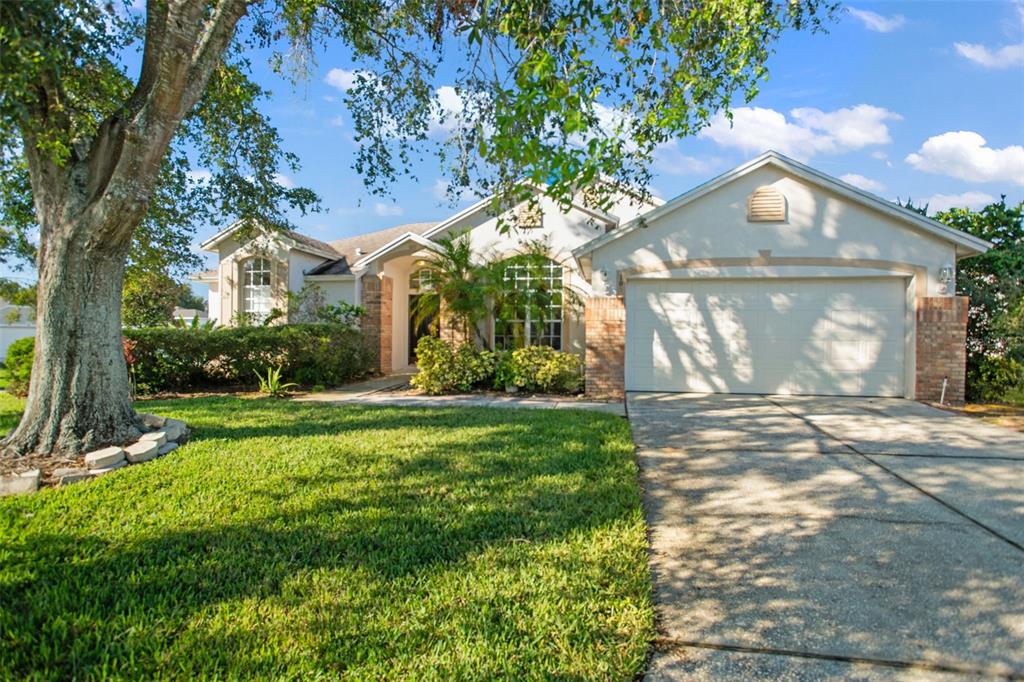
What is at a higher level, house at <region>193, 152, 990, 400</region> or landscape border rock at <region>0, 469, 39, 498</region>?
house at <region>193, 152, 990, 400</region>

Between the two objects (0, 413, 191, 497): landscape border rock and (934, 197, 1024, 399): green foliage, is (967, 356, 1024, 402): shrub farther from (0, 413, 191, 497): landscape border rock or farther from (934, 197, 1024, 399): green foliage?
(0, 413, 191, 497): landscape border rock

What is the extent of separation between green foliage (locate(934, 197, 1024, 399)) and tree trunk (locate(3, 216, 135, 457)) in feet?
45.6

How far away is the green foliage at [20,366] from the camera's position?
424 inches

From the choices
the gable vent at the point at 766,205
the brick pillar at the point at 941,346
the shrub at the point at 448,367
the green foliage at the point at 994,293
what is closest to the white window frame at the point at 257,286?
the shrub at the point at 448,367

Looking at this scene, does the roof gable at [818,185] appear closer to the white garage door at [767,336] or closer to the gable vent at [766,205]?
the gable vent at [766,205]

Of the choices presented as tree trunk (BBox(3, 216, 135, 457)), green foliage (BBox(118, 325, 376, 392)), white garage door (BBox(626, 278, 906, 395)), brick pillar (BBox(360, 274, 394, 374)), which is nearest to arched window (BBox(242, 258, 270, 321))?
brick pillar (BBox(360, 274, 394, 374))

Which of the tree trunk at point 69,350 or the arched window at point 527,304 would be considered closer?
the tree trunk at point 69,350

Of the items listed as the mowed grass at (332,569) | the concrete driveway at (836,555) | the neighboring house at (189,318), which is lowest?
the concrete driveway at (836,555)

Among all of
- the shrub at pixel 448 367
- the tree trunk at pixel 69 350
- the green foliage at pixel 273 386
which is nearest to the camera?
the tree trunk at pixel 69 350

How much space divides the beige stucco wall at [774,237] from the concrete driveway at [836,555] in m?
4.24

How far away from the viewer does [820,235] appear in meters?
10.2

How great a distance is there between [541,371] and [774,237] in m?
5.18

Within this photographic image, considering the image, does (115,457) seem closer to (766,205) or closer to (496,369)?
(496,369)

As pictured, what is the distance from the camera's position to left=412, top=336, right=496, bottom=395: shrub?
36.9ft
